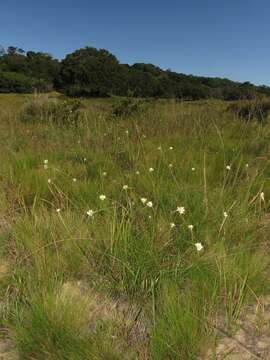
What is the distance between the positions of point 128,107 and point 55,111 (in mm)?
1468

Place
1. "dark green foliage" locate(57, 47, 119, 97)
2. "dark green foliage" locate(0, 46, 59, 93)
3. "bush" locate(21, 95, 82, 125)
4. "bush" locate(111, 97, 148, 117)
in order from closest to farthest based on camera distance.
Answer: "bush" locate(21, 95, 82, 125) < "bush" locate(111, 97, 148, 117) < "dark green foliage" locate(0, 46, 59, 93) < "dark green foliage" locate(57, 47, 119, 97)

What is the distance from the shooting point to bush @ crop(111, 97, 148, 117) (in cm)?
730

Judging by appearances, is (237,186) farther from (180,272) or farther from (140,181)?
(180,272)

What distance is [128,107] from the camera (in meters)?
7.48

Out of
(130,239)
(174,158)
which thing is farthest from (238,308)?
(174,158)

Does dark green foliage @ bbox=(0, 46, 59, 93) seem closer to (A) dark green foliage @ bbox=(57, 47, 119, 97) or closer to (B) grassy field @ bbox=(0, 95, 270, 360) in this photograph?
(A) dark green foliage @ bbox=(57, 47, 119, 97)

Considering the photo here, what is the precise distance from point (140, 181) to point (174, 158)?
0.59m

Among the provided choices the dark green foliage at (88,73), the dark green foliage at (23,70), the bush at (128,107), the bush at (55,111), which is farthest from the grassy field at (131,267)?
the dark green foliage at (88,73)

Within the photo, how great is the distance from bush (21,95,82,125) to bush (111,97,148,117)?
78 centimetres

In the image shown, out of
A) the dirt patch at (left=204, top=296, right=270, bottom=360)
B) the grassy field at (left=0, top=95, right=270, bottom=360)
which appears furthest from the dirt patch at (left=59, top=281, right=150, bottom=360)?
the dirt patch at (left=204, top=296, right=270, bottom=360)

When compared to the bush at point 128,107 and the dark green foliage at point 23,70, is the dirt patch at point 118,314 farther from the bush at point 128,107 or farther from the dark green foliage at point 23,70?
the dark green foliage at point 23,70

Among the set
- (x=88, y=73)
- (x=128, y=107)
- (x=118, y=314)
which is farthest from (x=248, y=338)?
(x=88, y=73)

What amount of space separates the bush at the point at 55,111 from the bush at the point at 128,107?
2.55 ft

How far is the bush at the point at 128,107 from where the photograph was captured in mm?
7297
